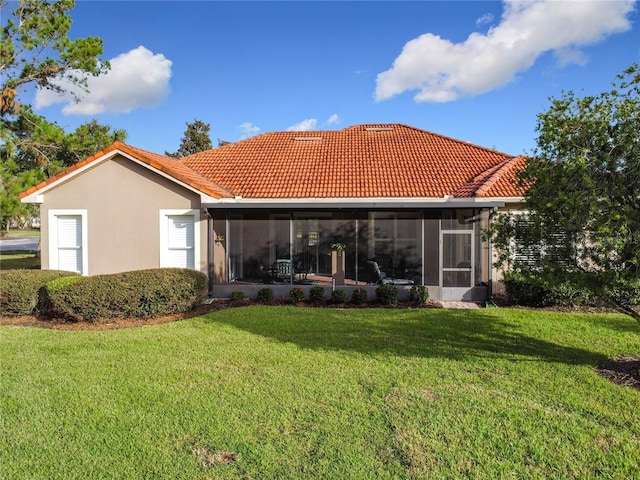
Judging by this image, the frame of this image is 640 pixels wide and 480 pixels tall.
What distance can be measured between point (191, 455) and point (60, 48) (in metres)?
23.8

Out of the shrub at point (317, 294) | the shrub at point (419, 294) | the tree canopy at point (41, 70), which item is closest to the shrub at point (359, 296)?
the shrub at point (317, 294)

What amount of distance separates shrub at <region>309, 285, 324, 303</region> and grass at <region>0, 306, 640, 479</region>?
4245 millimetres

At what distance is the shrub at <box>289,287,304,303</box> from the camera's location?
42.1 ft

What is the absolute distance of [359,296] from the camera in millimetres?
12672

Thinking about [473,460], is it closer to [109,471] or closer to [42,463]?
[109,471]

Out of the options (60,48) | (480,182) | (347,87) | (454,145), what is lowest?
(480,182)

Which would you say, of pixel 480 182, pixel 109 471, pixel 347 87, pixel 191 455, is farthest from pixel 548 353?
pixel 347 87

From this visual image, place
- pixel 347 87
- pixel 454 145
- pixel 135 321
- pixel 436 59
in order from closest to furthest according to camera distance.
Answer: pixel 135 321 < pixel 436 59 < pixel 347 87 < pixel 454 145

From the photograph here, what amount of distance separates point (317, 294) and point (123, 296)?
5746 millimetres

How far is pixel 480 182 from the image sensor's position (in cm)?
1495

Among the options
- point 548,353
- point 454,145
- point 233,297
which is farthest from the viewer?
point 454,145

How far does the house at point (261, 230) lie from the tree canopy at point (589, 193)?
665cm

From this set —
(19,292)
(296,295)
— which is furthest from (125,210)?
(296,295)

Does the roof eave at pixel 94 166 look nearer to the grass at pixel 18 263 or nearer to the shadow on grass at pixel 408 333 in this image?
the shadow on grass at pixel 408 333
